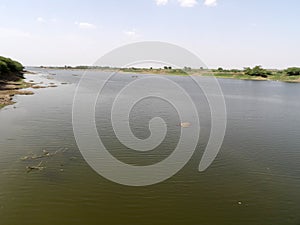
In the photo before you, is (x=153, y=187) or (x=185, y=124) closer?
(x=153, y=187)

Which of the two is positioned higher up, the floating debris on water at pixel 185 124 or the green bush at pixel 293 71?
the green bush at pixel 293 71

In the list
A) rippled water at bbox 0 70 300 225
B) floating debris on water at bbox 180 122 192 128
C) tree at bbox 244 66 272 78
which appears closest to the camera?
rippled water at bbox 0 70 300 225

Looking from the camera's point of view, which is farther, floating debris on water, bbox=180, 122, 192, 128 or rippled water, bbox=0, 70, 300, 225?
floating debris on water, bbox=180, 122, 192, 128

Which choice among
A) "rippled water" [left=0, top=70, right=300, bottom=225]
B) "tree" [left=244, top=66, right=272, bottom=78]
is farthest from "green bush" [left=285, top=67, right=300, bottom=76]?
"rippled water" [left=0, top=70, right=300, bottom=225]

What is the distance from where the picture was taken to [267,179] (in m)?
15.0

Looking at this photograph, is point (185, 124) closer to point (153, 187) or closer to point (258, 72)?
point (153, 187)

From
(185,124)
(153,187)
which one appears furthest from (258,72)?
(153,187)

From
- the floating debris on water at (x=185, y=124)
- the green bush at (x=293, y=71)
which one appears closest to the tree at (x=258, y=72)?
the green bush at (x=293, y=71)

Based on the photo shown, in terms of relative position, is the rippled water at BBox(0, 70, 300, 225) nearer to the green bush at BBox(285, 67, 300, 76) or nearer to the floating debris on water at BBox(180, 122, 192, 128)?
the floating debris on water at BBox(180, 122, 192, 128)

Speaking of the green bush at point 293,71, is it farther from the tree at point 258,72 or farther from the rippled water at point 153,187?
the rippled water at point 153,187

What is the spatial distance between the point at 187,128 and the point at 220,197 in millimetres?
12826

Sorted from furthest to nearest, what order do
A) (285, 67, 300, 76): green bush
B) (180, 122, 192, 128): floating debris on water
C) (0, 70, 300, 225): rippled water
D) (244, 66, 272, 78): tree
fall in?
(244, 66, 272, 78): tree < (285, 67, 300, 76): green bush < (180, 122, 192, 128): floating debris on water < (0, 70, 300, 225): rippled water

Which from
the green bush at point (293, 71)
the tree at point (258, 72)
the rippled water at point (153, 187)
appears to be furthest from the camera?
the tree at point (258, 72)

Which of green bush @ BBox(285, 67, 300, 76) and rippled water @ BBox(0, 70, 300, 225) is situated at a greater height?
green bush @ BBox(285, 67, 300, 76)
